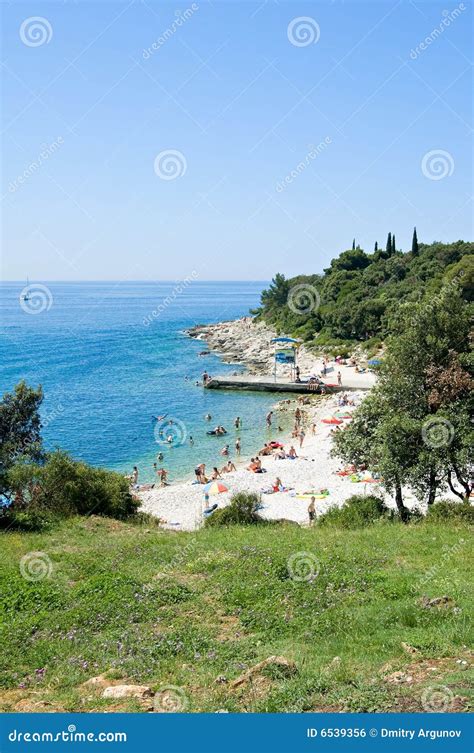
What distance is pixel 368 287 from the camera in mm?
96688

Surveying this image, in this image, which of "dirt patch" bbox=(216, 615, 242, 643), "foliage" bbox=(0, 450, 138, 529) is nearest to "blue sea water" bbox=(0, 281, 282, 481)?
"foliage" bbox=(0, 450, 138, 529)

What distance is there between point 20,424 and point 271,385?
45242mm

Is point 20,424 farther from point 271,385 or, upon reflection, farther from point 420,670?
point 271,385

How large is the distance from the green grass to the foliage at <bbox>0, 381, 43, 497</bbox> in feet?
24.8

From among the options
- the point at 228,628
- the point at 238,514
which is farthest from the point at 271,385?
the point at 228,628

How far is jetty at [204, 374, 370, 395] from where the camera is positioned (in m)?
64.4

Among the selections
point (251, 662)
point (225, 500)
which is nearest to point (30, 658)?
point (251, 662)

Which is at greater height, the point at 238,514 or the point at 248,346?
the point at 248,346

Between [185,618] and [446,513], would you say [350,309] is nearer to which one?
[446,513]

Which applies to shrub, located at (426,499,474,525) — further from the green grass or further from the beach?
the beach

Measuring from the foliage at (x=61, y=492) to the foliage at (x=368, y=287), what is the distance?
176 ft

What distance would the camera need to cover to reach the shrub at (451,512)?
18422 millimetres

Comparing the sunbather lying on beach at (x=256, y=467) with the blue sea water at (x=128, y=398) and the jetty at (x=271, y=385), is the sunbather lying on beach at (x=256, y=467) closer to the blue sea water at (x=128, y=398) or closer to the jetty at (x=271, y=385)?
the blue sea water at (x=128, y=398)

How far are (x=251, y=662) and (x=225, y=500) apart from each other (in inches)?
897
